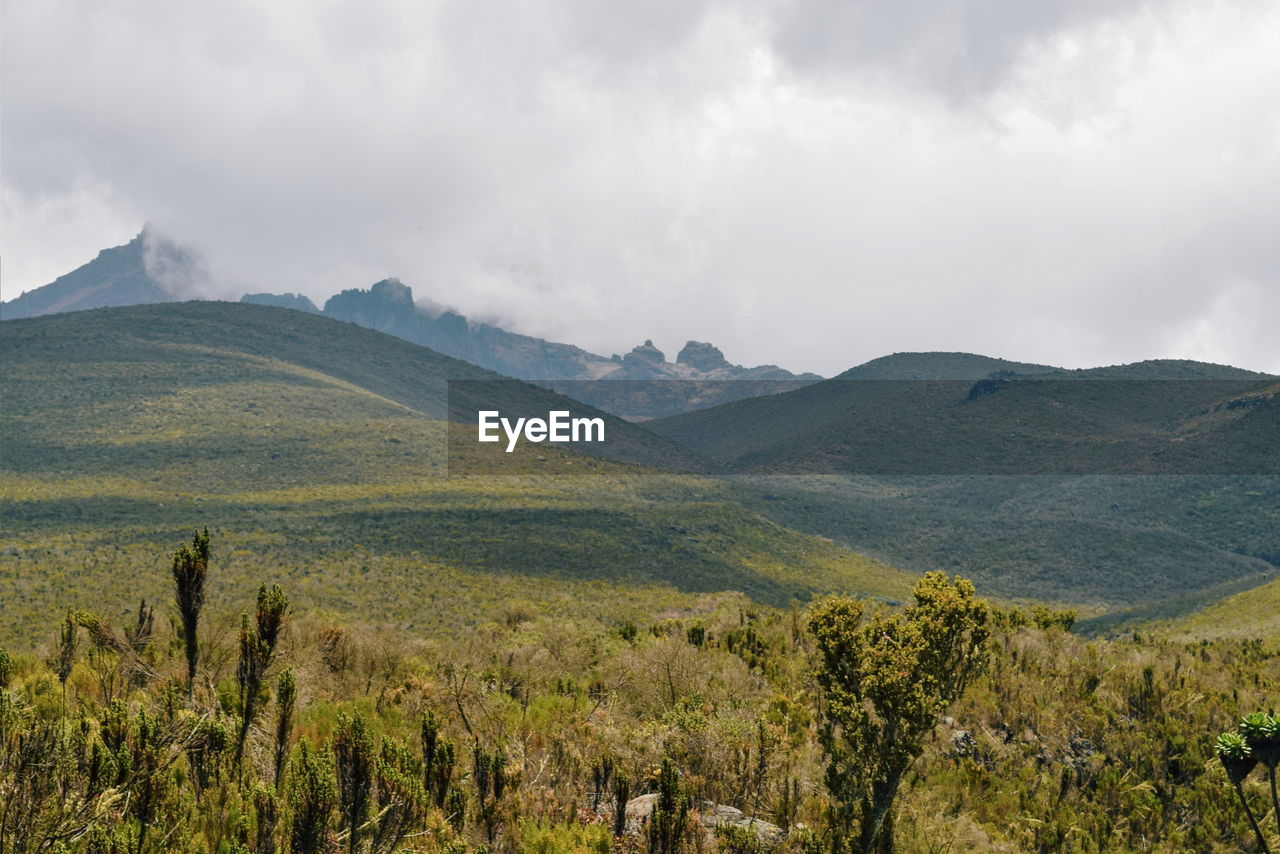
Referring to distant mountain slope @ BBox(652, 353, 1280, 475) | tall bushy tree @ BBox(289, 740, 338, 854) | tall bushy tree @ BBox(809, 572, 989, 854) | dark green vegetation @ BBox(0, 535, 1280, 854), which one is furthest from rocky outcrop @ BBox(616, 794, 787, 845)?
distant mountain slope @ BBox(652, 353, 1280, 475)

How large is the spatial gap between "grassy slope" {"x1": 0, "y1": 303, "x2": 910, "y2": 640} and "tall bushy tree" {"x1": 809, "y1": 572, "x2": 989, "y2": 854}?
104 ft

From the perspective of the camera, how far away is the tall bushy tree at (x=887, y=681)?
10016 mm

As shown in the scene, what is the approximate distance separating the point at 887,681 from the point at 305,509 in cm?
6389

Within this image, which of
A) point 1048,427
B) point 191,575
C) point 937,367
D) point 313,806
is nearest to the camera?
point 313,806

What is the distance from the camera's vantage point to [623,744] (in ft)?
39.7

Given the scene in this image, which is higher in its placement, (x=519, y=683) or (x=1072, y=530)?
(x=519, y=683)

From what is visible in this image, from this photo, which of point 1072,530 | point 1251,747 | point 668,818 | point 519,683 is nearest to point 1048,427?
point 1072,530

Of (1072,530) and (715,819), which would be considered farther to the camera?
(1072,530)

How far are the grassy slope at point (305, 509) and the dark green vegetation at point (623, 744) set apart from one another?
80.7ft

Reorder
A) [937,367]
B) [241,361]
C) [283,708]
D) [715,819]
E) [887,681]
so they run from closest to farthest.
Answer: [283,708], [887,681], [715,819], [241,361], [937,367]

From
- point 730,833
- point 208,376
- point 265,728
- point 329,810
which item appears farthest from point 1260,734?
point 208,376

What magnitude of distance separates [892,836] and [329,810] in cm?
804

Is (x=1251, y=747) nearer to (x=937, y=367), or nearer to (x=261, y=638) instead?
(x=261, y=638)

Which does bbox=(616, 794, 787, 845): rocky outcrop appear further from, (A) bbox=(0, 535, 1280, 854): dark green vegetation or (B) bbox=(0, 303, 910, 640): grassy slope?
(B) bbox=(0, 303, 910, 640): grassy slope
